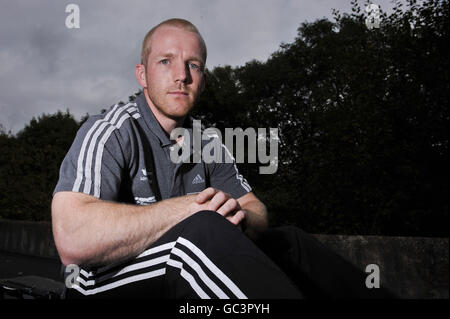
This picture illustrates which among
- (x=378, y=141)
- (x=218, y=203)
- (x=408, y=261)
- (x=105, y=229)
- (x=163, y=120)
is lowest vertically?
(x=408, y=261)

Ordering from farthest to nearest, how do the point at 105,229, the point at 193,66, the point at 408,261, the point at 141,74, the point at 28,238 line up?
the point at 28,238
the point at 408,261
the point at 141,74
the point at 193,66
the point at 105,229

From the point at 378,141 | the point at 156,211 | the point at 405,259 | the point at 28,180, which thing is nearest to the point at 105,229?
the point at 156,211

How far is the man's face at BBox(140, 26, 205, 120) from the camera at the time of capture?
2414 millimetres

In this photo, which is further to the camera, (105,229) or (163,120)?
(163,120)

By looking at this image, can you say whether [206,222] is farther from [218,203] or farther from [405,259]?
[405,259]

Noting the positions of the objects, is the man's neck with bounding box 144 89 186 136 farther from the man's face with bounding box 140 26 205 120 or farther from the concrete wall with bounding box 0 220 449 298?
the concrete wall with bounding box 0 220 449 298

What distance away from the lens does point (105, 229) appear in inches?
61.8

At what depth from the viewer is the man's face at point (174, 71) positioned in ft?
7.92

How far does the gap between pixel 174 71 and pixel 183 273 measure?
4.50 feet

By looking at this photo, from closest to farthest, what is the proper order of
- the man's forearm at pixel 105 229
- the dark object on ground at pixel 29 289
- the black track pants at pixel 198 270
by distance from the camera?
1. the black track pants at pixel 198 270
2. the man's forearm at pixel 105 229
3. the dark object on ground at pixel 29 289

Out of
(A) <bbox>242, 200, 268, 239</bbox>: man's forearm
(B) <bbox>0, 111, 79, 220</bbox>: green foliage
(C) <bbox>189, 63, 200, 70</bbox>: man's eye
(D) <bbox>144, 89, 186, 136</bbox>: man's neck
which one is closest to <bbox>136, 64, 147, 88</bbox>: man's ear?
(D) <bbox>144, 89, 186, 136</bbox>: man's neck

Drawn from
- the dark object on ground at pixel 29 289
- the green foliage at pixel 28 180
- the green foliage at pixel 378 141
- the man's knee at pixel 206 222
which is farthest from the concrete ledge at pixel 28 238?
the man's knee at pixel 206 222

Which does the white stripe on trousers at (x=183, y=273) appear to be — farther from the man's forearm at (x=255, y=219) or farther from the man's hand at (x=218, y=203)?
the man's forearm at (x=255, y=219)

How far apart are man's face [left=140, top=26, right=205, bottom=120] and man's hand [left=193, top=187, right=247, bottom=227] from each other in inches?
32.6
